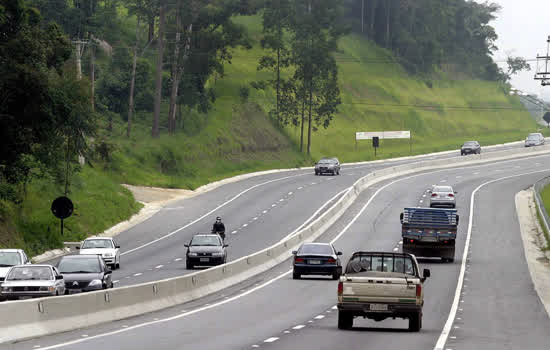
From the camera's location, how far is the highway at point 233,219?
168 feet

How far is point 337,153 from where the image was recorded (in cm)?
12825

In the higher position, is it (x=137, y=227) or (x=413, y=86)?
(x=413, y=86)

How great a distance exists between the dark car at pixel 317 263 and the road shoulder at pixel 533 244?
790 centimetres

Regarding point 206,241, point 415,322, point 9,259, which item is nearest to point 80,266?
point 9,259

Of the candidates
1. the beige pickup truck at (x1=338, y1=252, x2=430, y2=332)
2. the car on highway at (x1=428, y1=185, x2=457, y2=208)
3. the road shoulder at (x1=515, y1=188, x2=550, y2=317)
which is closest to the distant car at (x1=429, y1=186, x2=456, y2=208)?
the car on highway at (x1=428, y1=185, x2=457, y2=208)

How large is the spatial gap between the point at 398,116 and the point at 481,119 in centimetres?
2589

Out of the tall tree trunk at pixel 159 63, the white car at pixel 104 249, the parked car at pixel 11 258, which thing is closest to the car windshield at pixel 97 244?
the white car at pixel 104 249

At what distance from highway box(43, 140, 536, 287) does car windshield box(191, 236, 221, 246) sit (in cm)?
133

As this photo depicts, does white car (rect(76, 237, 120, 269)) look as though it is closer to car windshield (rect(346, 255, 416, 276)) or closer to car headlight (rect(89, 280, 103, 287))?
car headlight (rect(89, 280, 103, 287))

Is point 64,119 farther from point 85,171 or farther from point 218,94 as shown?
point 218,94

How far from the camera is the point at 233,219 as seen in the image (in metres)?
71.5

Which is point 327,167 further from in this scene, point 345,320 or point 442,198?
point 345,320

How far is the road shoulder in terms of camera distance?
42.4 metres

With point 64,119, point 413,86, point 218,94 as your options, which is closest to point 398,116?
point 413,86
